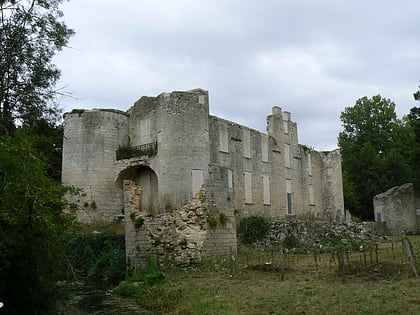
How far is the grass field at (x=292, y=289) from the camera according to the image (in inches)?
318

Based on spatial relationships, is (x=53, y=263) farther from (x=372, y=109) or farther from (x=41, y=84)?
(x=372, y=109)

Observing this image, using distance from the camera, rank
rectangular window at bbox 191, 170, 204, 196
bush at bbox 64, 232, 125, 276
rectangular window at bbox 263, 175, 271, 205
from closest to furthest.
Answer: bush at bbox 64, 232, 125, 276 → rectangular window at bbox 191, 170, 204, 196 → rectangular window at bbox 263, 175, 271, 205

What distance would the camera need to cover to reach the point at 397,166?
120 feet

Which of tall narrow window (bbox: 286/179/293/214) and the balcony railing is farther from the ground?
the balcony railing

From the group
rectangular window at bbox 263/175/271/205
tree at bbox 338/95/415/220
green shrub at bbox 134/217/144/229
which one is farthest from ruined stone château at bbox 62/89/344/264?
tree at bbox 338/95/415/220

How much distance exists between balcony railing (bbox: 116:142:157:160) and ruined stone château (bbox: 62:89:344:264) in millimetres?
55

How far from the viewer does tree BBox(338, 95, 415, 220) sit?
36.7 meters

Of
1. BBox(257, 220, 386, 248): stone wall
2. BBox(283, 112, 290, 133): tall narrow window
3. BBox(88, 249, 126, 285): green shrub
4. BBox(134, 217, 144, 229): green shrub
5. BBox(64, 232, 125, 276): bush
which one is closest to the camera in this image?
BBox(134, 217, 144, 229): green shrub

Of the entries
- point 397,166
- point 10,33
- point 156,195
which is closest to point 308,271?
point 10,33

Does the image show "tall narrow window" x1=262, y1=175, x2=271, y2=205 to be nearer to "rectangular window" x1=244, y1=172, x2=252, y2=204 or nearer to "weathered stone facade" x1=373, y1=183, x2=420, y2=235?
"rectangular window" x1=244, y1=172, x2=252, y2=204

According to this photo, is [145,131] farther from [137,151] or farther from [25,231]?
[25,231]

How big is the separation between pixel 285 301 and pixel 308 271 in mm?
3729

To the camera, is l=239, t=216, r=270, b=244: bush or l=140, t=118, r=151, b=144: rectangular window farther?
l=140, t=118, r=151, b=144: rectangular window

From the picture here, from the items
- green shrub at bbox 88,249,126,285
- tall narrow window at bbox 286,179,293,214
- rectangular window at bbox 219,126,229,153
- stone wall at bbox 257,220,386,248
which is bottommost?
green shrub at bbox 88,249,126,285
